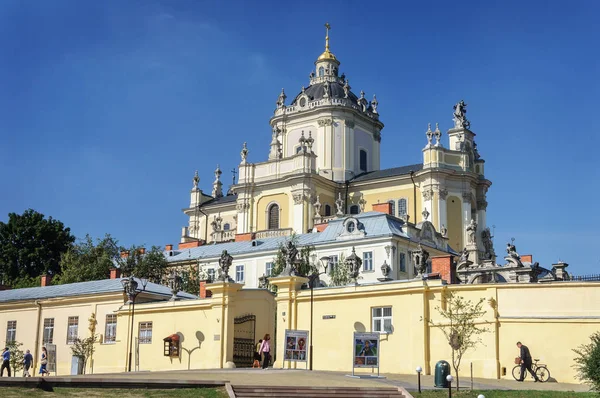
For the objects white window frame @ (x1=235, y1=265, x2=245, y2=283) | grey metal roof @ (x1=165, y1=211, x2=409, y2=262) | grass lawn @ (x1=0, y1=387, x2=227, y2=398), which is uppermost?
grey metal roof @ (x1=165, y1=211, x2=409, y2=262)

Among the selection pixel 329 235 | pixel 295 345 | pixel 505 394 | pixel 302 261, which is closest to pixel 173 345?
pixel 295 345

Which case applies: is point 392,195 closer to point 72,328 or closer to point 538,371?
point 72,328

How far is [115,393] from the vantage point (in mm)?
22797

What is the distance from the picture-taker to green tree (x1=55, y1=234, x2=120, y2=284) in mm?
64500

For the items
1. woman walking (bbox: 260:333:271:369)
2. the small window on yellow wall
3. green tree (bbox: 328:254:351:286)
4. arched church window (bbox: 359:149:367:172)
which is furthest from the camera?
arched church window (bbox: 359:149:367:172)

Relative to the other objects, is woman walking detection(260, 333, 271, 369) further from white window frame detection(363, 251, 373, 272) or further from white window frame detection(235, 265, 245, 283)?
white window frame detection(235, 265, 245, 283)

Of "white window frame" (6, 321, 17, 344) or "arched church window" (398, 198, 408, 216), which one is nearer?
"white window frame" (6, 321, 17, 344)

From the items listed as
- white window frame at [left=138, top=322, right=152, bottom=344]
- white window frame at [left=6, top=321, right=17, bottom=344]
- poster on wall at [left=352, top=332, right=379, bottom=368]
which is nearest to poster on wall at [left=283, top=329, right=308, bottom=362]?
poster on wall at [left=352, top=332, right=379, bottom=368]

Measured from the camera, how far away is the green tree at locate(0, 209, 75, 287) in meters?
83.6

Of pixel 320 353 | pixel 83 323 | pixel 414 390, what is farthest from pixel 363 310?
pixel 83 323

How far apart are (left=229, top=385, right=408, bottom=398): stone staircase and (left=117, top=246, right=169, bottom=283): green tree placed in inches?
1683

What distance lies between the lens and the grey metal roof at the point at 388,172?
8531 cm

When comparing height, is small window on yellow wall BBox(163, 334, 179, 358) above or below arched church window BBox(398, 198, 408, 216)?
below

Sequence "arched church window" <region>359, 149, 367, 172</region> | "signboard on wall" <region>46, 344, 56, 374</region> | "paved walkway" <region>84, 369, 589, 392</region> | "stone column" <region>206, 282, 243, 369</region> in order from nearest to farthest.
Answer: "paved walkway" <region>84, 369, 589, 392</region>, "stone column" <region>206, 282, 243, 369</region>, "signboard on wall" <region>46, 344, 56, 374</region>, "arched church window" <region>359, 149, 367, 172</region>
